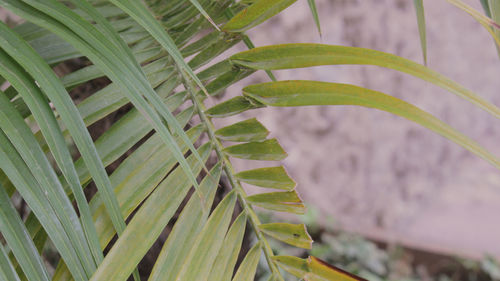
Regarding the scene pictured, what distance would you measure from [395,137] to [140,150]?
226cm

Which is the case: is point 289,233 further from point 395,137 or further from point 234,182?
point 395,137

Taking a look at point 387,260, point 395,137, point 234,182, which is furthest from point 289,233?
point 395,137

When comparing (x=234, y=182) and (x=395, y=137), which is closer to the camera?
(x=234, y=182)

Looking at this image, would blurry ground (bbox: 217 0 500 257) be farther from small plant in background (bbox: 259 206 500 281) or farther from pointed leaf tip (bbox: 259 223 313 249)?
pointed leaf tip (bbox: 259 223 313 249)

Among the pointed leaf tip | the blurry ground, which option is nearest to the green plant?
the pointed leaf tip

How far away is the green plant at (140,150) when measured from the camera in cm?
32

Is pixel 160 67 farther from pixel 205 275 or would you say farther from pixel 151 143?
pixel 205 275

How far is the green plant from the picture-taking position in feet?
1.05

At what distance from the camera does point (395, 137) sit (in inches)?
97.1

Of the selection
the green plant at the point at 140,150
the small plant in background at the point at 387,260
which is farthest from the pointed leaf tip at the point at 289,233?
the small plant in background at the point at 387,260

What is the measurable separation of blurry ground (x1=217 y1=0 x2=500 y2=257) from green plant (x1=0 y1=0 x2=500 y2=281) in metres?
1.62

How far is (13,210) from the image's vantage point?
1.08 ft

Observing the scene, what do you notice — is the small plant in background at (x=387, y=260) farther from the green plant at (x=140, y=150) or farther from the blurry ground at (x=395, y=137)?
the green plant at (x=140, y=150)

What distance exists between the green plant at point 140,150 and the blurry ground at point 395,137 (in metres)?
1.62
